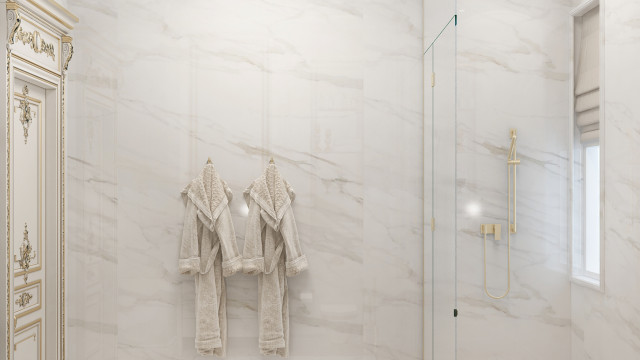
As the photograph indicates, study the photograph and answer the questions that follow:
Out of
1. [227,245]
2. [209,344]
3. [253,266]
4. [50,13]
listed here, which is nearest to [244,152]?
[227,245]

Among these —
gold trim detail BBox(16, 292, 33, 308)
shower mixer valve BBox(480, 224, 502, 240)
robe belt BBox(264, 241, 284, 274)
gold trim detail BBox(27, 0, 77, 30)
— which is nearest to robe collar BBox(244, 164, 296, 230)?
robe belt BBox(264, 241, 284, 274)

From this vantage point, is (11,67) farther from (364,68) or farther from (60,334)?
(364,68)

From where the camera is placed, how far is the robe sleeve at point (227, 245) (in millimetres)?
2408

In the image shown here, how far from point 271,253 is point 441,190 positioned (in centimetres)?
90

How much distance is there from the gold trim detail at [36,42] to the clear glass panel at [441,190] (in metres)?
1.83

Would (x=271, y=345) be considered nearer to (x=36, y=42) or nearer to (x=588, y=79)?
(x=36, y=42)

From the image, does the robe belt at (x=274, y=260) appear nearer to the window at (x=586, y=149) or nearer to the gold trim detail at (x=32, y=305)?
the gold trim detail at (x=32, y=305)

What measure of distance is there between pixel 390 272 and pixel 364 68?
3.59ft

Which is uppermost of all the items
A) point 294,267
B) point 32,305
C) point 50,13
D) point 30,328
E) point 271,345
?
point 50,13

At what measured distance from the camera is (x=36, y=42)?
2215 mm

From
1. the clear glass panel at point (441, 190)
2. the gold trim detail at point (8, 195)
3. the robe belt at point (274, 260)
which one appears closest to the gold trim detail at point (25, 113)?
the gold trim detail at point (8, 195)

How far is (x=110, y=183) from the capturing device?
2523mm

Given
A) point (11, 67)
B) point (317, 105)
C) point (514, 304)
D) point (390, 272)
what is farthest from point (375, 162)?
point (11, 67)

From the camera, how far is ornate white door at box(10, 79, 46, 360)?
2.15m
